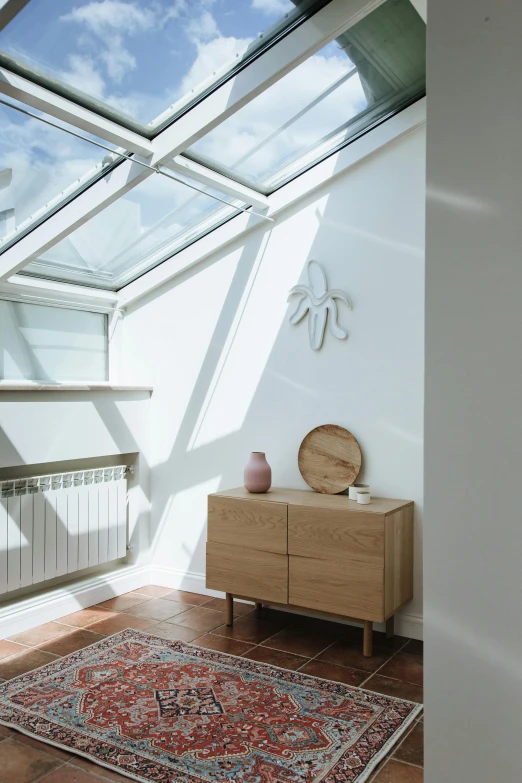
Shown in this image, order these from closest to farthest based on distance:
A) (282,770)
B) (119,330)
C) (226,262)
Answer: (282,770)
(226,262)
(119,330)

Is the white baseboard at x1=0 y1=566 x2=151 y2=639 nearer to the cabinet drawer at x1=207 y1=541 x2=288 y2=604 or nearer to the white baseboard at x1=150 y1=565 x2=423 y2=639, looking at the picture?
the white baseboard at x1=150 y1=565 x2=423 y2=639

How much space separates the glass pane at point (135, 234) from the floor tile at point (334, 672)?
2.52 metres

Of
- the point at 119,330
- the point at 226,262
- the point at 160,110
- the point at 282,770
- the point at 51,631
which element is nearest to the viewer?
the point at 282,770

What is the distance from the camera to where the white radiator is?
139 inches

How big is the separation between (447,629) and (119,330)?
148 inches

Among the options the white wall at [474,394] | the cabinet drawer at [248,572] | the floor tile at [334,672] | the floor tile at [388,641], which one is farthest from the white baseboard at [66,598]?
the white wall at [474,394]

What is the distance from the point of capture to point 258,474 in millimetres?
3592

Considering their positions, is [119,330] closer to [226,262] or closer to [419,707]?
[226,262]

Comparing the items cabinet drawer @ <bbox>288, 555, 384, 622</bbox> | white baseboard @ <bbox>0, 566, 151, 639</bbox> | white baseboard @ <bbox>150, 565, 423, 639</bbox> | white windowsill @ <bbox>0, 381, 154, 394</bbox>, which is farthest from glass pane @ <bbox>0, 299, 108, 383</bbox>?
cabinet drawer @ <bbox>288, 555, 384, 622</bbox>

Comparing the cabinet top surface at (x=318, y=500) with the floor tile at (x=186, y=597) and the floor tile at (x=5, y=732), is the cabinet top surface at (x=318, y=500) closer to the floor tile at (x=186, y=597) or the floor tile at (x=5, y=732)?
the floor tile at (x=186, y=597)

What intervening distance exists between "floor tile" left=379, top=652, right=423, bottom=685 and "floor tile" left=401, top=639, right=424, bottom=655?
0.13 feet

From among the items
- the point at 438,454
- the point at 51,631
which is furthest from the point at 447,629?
the point at 51,631

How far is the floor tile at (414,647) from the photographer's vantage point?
3223mm

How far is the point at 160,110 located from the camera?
297 cm
